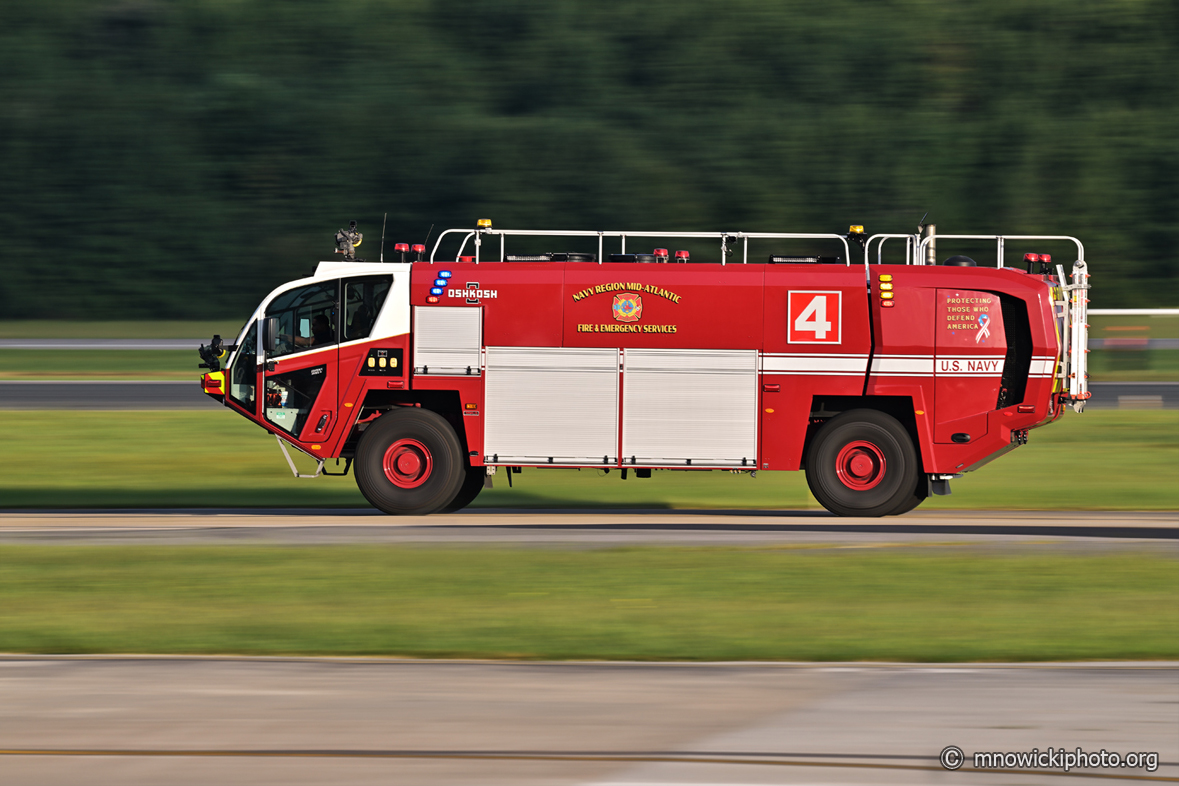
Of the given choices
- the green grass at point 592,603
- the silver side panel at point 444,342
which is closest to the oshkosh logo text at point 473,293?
the silver side panel at point 444,342

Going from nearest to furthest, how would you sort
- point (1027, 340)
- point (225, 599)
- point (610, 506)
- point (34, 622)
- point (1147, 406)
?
point (34, 622), point (225, 599), point (1027, 340), point (610, 506), point (1147, 406)

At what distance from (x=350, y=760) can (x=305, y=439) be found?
10.1 meters

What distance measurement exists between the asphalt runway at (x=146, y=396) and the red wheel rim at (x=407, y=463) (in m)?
16.5

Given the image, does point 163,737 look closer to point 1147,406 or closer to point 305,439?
point 305,439

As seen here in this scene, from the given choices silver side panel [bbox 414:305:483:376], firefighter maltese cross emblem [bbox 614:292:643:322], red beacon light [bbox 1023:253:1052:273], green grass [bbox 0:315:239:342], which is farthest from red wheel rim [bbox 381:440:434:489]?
green grass [bbox 0:315:239:342]

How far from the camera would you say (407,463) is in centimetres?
1659

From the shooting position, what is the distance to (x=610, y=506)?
1781cm

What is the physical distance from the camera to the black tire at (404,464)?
16.6 m

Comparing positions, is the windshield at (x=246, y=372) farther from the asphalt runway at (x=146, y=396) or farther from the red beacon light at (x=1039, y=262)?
the asphalt runway at (x=146, y=396)

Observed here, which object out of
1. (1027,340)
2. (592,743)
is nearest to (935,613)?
(592,743)

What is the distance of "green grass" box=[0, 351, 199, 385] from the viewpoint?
4569 centimetres

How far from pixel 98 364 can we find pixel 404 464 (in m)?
36.8

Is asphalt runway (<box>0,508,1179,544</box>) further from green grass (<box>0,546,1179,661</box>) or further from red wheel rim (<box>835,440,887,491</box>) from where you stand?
green grass (<box>0,546,1179,661</box>)

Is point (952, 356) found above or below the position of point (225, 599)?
above
